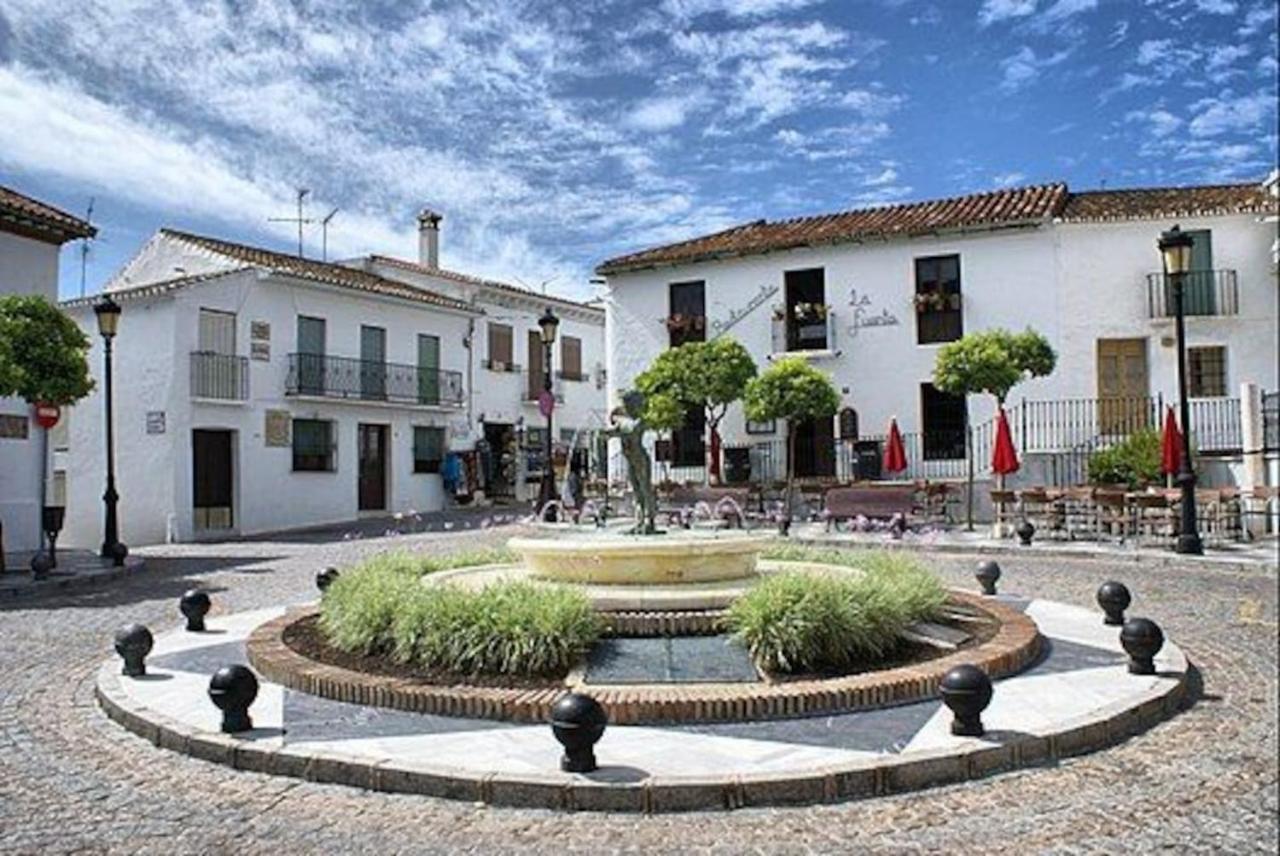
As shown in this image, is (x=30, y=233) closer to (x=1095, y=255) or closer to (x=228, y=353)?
(x=228, y=353)

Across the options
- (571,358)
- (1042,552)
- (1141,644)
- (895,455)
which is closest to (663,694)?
(1141,644)

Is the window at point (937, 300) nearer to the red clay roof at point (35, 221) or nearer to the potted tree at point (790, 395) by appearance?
the potted tree at point (790, 395)

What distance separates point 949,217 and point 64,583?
17.9 metres

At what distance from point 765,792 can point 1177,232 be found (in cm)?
1041

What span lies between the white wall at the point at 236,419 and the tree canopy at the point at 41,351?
5851mm

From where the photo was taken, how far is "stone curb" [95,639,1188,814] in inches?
167

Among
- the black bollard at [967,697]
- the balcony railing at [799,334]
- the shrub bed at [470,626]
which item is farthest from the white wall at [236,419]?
the black bollard at [967,697]

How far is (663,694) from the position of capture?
5383 millimetres

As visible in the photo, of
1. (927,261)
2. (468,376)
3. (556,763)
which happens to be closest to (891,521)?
(927,261)

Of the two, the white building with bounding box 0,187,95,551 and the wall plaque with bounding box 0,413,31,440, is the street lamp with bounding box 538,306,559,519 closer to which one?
the white building with bounding box 0,187,95,551

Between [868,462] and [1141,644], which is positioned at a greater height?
[868,462]

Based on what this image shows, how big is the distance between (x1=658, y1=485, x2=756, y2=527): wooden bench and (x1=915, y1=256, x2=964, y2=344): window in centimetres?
559

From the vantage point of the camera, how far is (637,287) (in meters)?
25.9

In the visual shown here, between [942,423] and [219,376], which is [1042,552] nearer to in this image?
[942,423]
